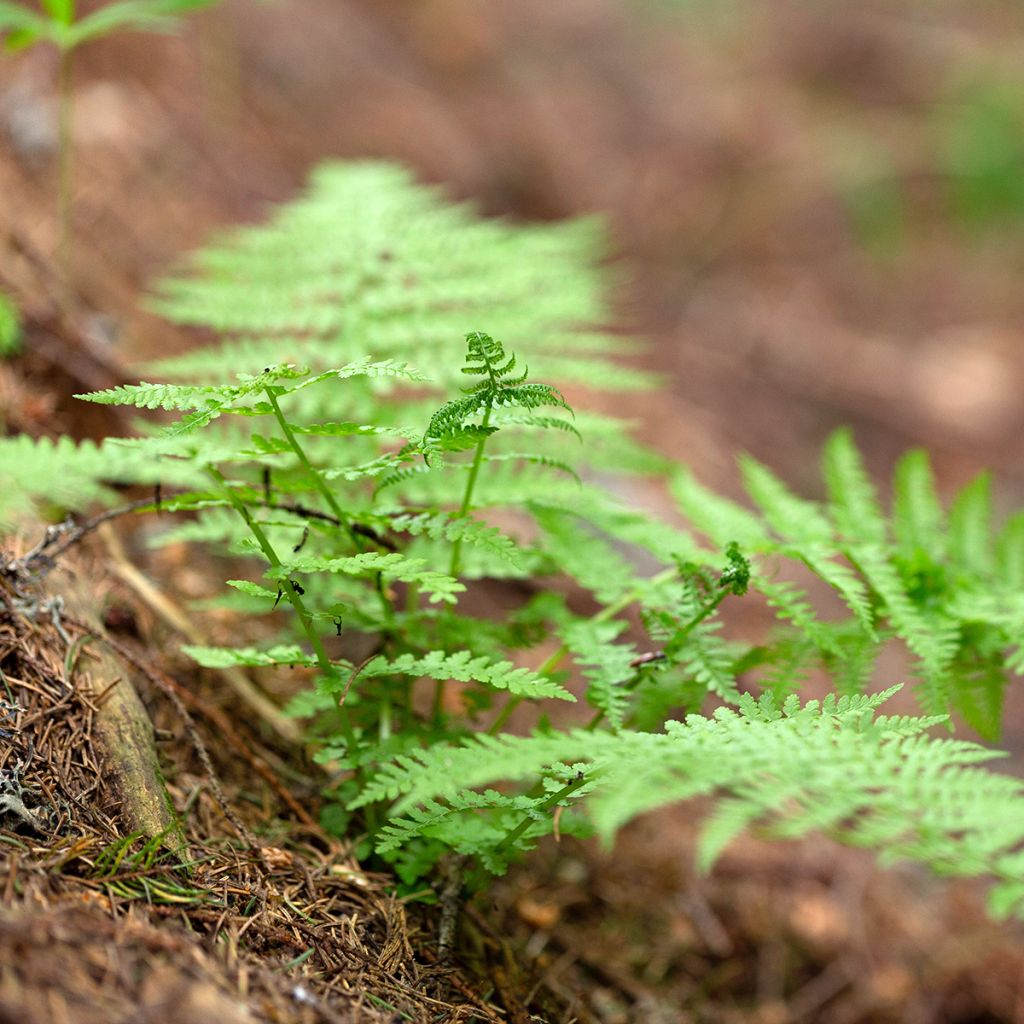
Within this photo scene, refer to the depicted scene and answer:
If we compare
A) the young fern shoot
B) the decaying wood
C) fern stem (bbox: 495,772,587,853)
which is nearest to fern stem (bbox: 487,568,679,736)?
fern stem (bbox: 495,772,587,853)

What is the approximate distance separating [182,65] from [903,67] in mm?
7382

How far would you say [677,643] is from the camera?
177 centimetres

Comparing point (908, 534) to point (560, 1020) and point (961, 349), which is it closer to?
point (560, 1020)

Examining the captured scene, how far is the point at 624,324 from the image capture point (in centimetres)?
624

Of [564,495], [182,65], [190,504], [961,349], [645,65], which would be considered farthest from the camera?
[645,65]

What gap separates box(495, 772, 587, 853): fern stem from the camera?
148 centimetres

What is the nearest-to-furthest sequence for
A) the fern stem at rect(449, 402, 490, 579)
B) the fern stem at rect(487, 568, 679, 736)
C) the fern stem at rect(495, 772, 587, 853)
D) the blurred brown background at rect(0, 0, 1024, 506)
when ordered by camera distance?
the fern stem at rect(495, 772, 587, 853), the fern stem at rect(449, 402, 490, 579), the fern stem at rect(487, 568, 679, 736), the blurred brown background at rect(0, 0, 1024, 506)

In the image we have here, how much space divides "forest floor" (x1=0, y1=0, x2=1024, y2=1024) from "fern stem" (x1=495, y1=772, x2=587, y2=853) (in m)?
0.29

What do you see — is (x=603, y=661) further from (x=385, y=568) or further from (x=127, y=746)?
(x=127, y=746)

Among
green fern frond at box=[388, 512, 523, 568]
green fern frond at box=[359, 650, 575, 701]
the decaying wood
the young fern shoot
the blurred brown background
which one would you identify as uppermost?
the blurred brown background

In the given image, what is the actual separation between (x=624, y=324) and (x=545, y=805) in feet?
16.6

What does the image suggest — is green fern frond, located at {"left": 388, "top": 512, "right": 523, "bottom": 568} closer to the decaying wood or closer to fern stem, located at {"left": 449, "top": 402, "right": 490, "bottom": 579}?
fern stem, located at {"left": 449, "top": 402, "right": 490, "bottom": 579}

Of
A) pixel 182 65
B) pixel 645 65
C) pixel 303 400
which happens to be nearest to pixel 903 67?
pixel 645 65

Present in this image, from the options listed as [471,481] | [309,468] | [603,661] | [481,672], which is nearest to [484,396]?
[471,481]
